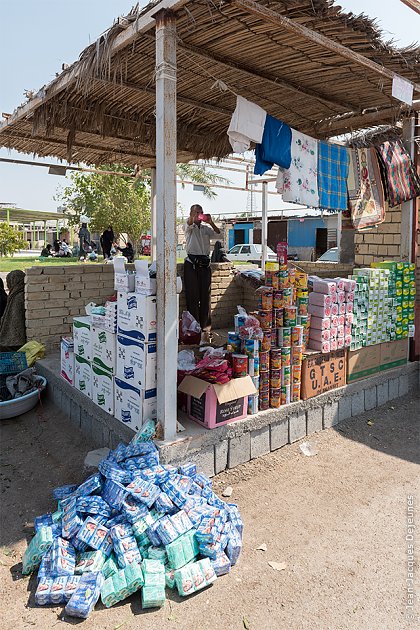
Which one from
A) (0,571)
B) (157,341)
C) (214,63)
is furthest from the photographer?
(214,63)

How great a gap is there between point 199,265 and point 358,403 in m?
2.73

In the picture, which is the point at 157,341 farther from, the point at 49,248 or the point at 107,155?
the point at 49,248

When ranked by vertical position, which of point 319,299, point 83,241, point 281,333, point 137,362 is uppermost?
point 83,241

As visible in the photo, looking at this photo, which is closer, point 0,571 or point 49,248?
point 0,571

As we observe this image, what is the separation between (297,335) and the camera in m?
4.24

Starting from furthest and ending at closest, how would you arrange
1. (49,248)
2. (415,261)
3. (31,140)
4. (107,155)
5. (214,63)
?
(49,248)
(107,155)
(31,140)
(415,261)
(214,63)

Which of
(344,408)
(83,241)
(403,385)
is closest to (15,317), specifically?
→ (344,408)

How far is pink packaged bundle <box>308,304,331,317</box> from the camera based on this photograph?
4.50 meters

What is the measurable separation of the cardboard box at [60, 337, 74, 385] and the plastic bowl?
0.38 meters

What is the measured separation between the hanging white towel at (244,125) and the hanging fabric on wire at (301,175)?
0.58 m

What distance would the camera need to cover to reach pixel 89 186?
22.5m

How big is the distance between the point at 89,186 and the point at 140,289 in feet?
67.5

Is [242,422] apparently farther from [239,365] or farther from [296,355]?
[296,355]

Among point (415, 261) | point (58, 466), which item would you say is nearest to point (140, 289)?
point (58, 466)
